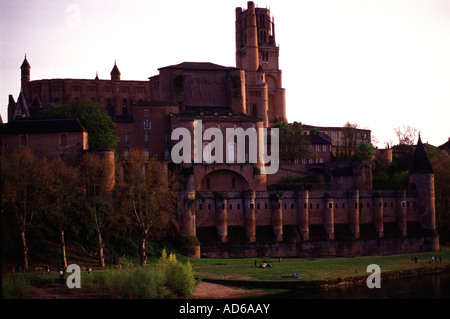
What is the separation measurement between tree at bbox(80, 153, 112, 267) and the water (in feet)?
47.3

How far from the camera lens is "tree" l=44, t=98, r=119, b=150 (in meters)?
70.0

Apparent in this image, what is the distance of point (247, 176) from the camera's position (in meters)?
79.0

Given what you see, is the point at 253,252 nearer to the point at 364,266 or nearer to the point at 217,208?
the point at 217,208

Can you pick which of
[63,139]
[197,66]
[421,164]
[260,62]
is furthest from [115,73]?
[63,139]

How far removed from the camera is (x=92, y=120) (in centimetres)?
7075

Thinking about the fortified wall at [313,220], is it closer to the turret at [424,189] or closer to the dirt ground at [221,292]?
the turret at [424,189]

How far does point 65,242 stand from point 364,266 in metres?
24.7

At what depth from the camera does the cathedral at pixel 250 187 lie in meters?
68.8

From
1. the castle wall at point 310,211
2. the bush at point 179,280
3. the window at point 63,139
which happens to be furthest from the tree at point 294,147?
the bush at point 179,280

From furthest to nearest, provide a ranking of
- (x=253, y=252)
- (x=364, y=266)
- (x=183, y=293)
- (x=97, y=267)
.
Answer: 1. (x=253, y=252)
2. (x=364, y=266)
3. (x=97, y=267)
4. (x=183, y=293)

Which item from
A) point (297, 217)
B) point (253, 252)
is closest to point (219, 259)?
point (253, 252)

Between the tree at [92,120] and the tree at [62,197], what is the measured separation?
14683 millimetres

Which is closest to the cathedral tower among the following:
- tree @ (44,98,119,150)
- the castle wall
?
the castle wall

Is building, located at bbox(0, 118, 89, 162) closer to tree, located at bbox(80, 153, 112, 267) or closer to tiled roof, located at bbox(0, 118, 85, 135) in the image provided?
tiled roof, located at bbox(0, 118, 85, 135)
